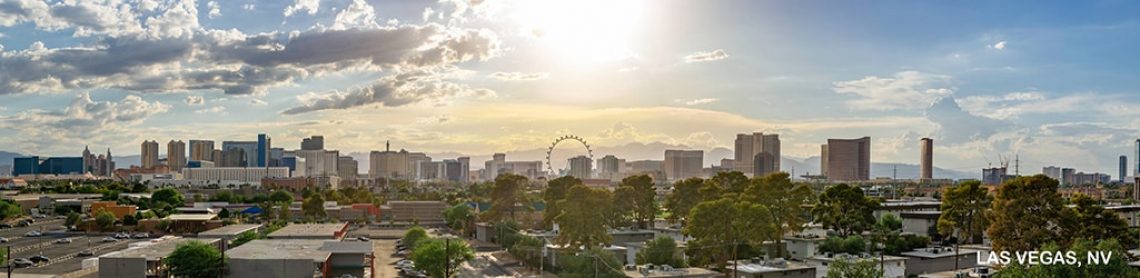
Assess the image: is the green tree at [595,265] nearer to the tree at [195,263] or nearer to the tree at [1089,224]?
the tree at [195,263]

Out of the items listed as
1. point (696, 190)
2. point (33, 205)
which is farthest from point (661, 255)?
point (33, 205)

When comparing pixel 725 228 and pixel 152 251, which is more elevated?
pixel 725 228

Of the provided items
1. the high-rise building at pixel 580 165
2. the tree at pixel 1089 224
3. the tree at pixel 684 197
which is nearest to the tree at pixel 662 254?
the tree at pixel 1089 224

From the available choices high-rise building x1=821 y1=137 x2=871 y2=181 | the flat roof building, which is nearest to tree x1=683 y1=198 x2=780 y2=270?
the flat roof building

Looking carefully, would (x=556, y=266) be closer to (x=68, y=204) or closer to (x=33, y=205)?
(x=68, y=204)

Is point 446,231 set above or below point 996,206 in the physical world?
below

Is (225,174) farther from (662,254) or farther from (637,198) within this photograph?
(662,254)

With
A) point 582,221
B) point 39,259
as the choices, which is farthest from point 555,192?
point 39,259
